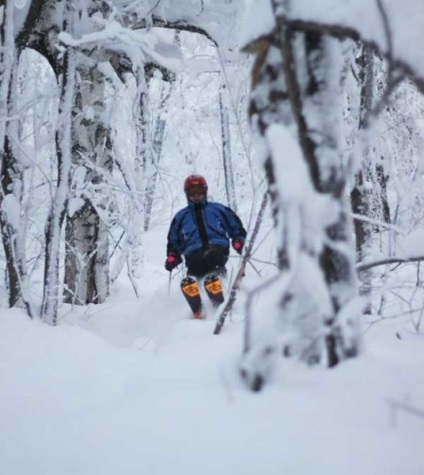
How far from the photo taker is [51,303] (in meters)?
2.73

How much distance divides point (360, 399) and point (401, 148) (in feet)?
16.2

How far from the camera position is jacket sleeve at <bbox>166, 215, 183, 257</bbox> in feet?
15.4

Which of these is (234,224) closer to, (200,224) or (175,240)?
(200,224)

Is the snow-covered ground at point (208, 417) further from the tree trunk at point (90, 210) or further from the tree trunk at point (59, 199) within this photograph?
the tree trunk at point (90, 210)

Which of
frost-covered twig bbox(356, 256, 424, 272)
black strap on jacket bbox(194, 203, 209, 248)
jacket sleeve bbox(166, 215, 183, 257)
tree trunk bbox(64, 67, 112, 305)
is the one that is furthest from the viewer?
jacket sleeve bbox(166, 215, 183, 257)

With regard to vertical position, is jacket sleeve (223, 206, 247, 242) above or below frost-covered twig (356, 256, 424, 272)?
below

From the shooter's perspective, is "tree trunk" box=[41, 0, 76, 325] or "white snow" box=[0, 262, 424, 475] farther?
"tree trunk" box=[41, 0, 76, 325]

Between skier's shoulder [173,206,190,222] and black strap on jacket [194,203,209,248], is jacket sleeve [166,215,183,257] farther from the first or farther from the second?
black strap on jacket [194,203,209,248]

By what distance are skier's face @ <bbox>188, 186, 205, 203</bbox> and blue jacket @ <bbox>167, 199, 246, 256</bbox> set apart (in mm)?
44

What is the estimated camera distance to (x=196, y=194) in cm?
459

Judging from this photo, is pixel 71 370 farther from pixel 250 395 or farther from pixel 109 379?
pixel 250 395

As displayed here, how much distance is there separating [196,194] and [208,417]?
3.41m

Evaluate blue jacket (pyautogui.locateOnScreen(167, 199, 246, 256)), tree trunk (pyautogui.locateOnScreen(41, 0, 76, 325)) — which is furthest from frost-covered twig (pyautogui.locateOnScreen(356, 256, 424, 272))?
blue jacket (pyautogui.locateOnScreen(167, 199, 246, 256))

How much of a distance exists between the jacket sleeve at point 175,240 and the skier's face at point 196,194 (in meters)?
0.27
